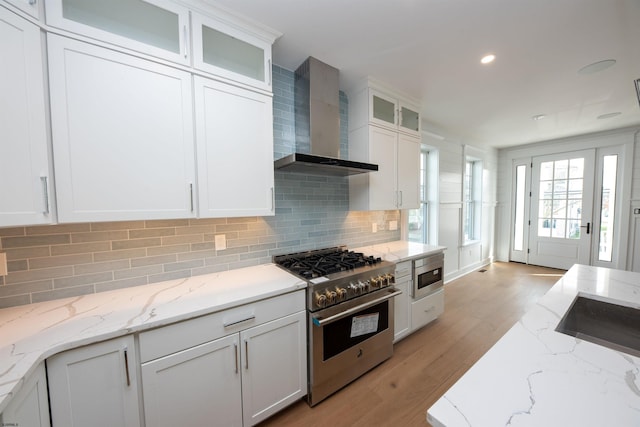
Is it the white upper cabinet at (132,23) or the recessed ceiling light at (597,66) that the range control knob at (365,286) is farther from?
the recessed ceiling light at (597,66)

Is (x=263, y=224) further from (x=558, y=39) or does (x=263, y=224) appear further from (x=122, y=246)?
(x=558, y=39)

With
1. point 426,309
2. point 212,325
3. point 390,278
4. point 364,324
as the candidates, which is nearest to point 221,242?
point 212,325

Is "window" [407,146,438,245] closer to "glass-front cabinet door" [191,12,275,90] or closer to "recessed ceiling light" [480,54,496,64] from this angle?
"recessed ceiling light" [480,54,496,64]

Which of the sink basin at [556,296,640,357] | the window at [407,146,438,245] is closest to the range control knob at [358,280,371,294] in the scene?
the sink basin at [556,296,640,357]

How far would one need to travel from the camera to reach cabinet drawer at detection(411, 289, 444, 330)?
2.40 m

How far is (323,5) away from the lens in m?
1.42

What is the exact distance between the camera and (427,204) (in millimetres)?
3803

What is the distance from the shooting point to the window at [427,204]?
145 inches

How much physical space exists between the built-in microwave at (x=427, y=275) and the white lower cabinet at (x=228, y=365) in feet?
4.35

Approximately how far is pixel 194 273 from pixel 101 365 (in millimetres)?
728

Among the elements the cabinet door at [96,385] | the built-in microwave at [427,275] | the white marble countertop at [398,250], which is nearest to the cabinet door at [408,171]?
the white marble countertop at [398,250]

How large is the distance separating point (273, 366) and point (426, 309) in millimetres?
1782

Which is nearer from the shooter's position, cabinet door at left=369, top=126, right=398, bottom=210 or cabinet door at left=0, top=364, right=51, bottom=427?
cabinet door at left=0, top=364, right=51, bottom=427

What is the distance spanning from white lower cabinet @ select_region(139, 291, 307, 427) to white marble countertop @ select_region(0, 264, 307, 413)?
2.7 inches
